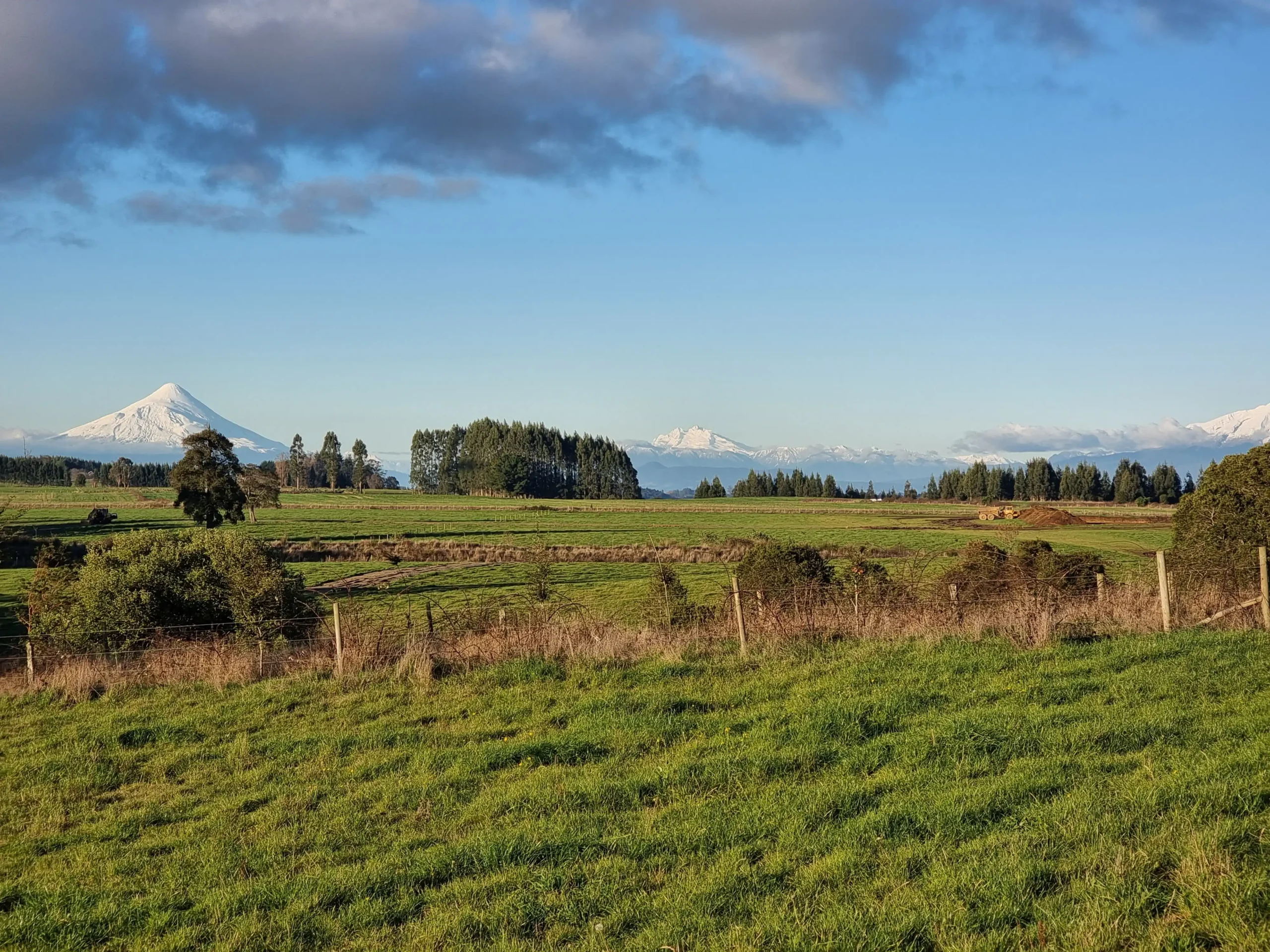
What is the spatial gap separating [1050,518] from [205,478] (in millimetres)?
72859

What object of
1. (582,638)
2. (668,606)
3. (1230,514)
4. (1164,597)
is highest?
(1230,514)

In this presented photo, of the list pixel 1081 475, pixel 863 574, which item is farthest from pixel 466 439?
pixel 863 574

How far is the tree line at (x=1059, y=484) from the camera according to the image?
14438 cm

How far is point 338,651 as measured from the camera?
1509cm

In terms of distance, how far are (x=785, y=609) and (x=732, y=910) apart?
1186cm

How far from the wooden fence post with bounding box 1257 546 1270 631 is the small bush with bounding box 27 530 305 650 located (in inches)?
717

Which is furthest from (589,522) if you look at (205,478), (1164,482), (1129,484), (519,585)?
(1164,482)

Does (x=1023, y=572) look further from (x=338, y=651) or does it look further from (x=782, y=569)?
(x=338, y=651)

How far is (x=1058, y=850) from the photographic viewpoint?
6.16m

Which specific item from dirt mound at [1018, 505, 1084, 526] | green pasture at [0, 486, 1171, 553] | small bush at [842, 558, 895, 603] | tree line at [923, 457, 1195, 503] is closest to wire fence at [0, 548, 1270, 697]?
A: small bush at [842, 558, 895, 603]

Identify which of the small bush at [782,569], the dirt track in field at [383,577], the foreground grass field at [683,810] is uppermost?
the small bush at [782,569]

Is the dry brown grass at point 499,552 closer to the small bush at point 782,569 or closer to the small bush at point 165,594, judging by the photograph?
the small bush at point 782,569

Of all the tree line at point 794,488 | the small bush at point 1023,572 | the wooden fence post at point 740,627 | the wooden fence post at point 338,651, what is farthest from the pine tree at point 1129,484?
the wooden fence post at point 338,651

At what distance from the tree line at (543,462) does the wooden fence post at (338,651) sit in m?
161
